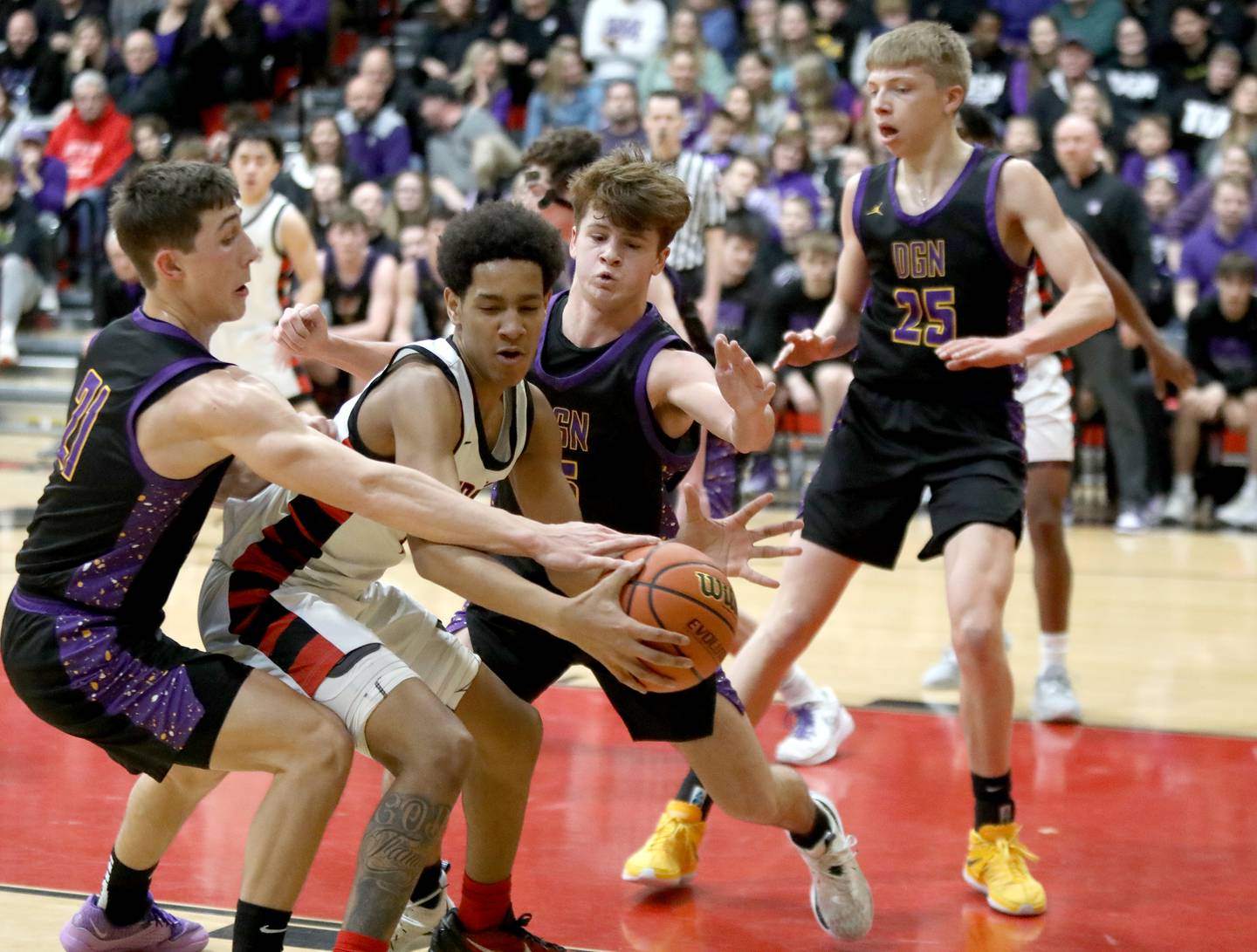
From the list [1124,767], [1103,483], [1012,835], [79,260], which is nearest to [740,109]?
[1103,483]

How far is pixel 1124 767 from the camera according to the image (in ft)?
16.7

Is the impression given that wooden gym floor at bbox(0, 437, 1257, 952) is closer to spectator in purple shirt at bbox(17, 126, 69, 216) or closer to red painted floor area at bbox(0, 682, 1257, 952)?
red painted floor area at bbox(0, 682, 1257, 952)

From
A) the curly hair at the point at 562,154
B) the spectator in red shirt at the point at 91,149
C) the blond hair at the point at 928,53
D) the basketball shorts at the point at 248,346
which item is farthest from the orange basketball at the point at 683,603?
the spectator in red shirt at the point at 91,149

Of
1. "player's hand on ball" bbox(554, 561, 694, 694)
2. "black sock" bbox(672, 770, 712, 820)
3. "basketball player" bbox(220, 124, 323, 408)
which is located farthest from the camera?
"basketball player" bbox(220, 124, 323, 408)

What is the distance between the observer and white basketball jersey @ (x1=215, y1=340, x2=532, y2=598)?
3.31m

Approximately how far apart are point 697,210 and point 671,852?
4.04 m

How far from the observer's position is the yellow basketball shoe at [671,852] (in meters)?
4.01

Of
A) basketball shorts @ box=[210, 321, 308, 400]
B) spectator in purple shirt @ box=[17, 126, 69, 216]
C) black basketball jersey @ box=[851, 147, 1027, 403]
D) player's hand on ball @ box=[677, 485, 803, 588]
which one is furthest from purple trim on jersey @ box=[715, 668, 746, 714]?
spectator in purple shirt @ box=[17, 126, 69, 216]

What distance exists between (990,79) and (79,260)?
7.51m

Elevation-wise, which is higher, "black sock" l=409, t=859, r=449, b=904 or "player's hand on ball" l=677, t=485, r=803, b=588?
"player's hand on ball" l=677, t=485, r=803, b=588

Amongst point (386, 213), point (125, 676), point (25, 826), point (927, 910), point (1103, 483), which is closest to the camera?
point (125, 676)

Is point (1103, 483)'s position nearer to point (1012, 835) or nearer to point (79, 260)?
point (1012, 835)

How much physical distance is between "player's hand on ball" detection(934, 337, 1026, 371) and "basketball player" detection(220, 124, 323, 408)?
385 cm

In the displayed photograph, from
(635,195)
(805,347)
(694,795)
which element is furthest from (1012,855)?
(635,195)
